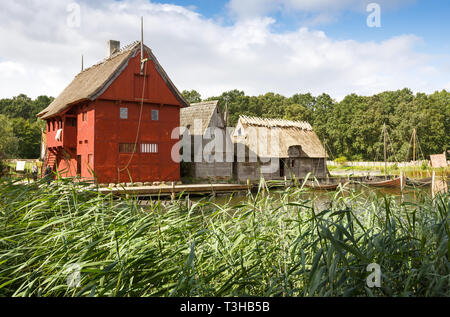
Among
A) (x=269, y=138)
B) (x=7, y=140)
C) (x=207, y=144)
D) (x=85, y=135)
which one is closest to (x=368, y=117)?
(x=269, y=138)

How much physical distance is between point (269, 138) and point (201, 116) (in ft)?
20.7

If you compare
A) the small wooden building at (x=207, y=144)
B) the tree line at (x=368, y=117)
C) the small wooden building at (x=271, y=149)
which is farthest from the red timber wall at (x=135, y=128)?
the tree line at (x=368, y=117)

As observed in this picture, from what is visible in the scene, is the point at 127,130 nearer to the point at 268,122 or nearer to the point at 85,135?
the point at 85,135

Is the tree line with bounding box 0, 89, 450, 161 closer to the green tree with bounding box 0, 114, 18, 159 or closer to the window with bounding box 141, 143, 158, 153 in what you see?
the green tree with bounding box 0, 114, 18, 159

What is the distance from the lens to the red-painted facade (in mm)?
21203

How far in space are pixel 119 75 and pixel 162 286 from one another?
20.7 m

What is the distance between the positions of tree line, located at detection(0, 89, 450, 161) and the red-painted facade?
1958 cm

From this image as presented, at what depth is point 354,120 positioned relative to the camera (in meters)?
52.9

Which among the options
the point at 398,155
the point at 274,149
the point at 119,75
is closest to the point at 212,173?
the point at 274,149

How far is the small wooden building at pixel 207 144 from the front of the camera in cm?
2631

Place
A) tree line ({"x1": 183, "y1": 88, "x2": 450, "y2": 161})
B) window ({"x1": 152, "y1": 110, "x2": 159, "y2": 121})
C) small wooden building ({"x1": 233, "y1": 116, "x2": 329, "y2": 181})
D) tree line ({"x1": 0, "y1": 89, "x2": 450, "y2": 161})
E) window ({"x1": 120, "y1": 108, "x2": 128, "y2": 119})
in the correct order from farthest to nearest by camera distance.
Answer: tree line ({"x1": 183, "y1": 88, "x2": 450, "y2": 161}), tree line ({"x1": 0, "y1": 89, "x2": 450, "y2": 161}), small wooden building ({"x1": 233, "y1": 116, "x2": 329, "y2": 181}), window ({"x1": 152, "y1": 110, "x2": 159, "y2": 121}), window ({"x1": 120, "y1": 108, "x2": 128, "y2": 119})

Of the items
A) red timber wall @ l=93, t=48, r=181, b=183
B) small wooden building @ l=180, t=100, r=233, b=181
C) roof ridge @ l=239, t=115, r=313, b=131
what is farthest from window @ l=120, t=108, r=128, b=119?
roof ridge @ l=239, t=115, r=313, b=131

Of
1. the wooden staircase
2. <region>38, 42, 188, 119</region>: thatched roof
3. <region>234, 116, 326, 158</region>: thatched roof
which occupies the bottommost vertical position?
the wooden staircase
